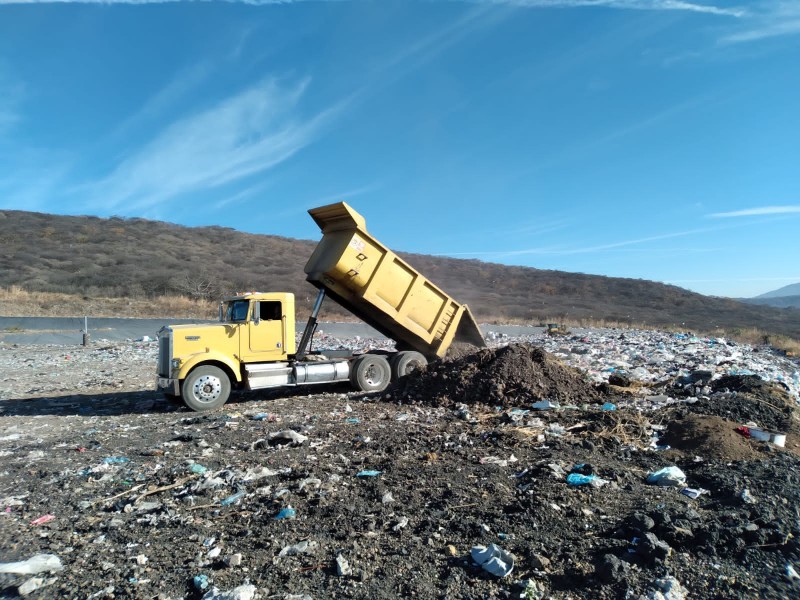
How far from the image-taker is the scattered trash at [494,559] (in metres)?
3.05

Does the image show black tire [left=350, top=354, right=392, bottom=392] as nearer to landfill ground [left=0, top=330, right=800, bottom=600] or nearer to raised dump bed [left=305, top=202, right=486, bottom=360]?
raised dump bed [left=305, top=202, right=486, bottom=360]

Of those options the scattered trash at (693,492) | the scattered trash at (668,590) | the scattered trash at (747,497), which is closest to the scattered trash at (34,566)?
the scattered trash at (668,590)

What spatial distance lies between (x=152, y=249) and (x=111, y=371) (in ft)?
141

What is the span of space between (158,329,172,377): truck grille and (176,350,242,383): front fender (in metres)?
0.24

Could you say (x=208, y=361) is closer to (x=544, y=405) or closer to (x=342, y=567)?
(x=544, y=405)

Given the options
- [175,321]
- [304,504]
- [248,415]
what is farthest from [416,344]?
[175,321]

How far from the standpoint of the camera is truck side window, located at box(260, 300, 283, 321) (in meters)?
9.12

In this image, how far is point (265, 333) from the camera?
357 inches

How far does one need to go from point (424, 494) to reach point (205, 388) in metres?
5.08

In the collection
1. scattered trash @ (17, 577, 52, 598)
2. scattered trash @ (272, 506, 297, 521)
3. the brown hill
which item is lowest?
scattered trash @ (17, 577, 52, 598)

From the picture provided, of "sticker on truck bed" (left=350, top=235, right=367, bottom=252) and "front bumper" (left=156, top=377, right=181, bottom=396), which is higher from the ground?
"sticker on truck bed" (left=350, top=235, right=367, bottom=252)

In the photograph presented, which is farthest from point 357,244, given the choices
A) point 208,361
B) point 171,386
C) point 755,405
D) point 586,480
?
point 755,405

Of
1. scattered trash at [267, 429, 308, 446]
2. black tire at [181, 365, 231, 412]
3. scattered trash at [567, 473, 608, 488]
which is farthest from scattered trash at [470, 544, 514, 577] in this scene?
black tire at [181, 365, 231, 412]

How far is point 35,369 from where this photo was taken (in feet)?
41.9
